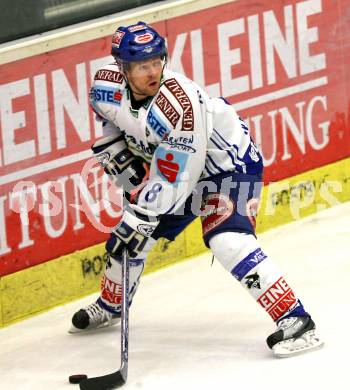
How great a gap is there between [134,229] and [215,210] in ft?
1.09

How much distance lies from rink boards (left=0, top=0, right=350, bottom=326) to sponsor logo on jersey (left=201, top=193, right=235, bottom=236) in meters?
1.06

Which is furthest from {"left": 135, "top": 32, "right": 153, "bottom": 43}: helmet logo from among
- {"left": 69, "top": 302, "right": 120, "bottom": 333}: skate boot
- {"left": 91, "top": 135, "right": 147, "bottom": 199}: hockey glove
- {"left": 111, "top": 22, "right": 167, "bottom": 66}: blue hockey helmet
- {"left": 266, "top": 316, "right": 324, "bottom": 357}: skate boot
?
{"left": 69, "top": 302, "right": 120, "bottom": 333}: skate boot

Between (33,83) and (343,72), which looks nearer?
(33,83)

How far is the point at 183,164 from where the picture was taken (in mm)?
5832

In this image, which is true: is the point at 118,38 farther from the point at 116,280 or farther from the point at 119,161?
the point at 116,280

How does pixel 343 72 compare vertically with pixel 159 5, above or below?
below

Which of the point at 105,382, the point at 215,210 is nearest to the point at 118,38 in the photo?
the point at 215,210

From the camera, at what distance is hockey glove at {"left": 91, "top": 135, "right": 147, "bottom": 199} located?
6.29 m

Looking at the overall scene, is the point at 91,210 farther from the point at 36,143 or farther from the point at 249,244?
the point at 249,244

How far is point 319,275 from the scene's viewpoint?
7.08m

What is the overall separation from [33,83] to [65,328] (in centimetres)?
103

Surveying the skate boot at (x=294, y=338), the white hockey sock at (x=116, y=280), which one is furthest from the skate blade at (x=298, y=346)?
the white hockey sock at (x=116, y=280)

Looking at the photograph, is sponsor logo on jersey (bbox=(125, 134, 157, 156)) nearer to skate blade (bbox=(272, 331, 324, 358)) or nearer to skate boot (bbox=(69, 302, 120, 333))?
skate boot (bbox=(69, 302, 120, 333))

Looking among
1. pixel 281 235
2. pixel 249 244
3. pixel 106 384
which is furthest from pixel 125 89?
pixel 281 235
